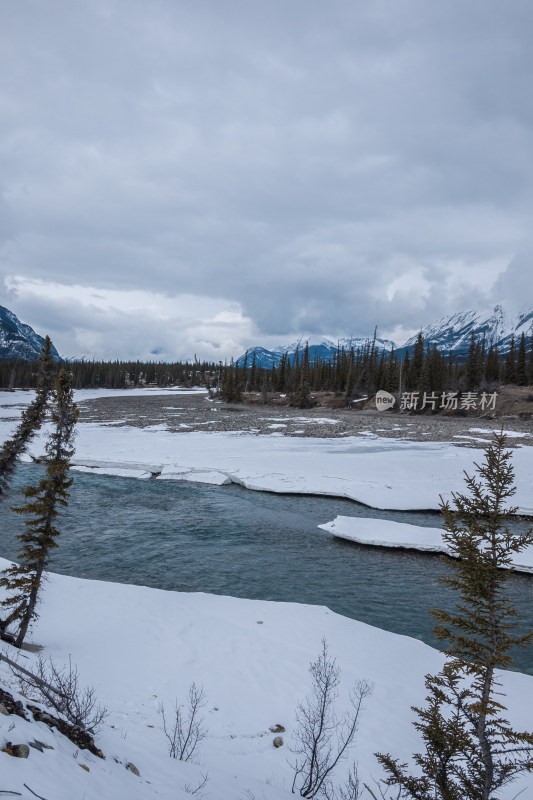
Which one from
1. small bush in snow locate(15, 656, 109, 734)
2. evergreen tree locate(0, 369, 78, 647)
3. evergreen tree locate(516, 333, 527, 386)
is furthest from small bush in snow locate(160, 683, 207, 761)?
evergreen tree locate(516, 333, 527, 386)

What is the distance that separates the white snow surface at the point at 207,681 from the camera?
15.5 ft

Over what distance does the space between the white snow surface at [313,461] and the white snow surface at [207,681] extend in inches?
462

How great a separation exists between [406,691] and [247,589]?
5428 millimetres

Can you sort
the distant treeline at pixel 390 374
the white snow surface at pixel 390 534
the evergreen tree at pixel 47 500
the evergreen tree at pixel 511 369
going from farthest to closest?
the evergreen tree at pixel 511 369, the distant treeline at pixel 390 374, the white snow surface at pixel 390 534, the evergreen tree at pixel 47 500

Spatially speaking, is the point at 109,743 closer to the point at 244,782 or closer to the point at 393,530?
the point at 244,782

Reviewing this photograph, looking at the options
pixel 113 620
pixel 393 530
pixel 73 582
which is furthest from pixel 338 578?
pixel 73 582

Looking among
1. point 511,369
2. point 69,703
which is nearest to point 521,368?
point 511,369

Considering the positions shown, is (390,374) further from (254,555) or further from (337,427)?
(254,555)

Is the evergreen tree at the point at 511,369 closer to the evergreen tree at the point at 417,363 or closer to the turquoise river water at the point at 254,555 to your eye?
the evergreen tree at the point at 417,363

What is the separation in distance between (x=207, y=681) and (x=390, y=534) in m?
10.1

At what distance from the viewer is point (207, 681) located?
816 centimetres

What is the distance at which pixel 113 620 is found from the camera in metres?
10.3

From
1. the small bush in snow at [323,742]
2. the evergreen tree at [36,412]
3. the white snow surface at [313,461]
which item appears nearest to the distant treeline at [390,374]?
the white snow surface at [313,461]

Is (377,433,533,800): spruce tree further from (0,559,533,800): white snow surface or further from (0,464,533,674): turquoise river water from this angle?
(0,464,533,674): turquoise river water
